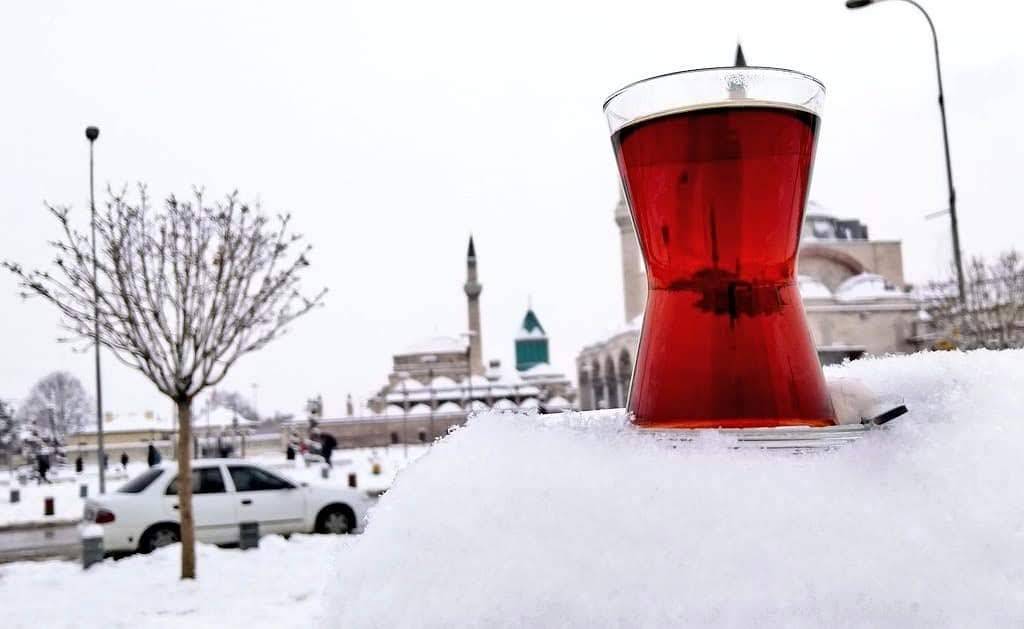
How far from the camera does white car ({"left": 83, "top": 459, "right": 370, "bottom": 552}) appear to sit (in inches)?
459

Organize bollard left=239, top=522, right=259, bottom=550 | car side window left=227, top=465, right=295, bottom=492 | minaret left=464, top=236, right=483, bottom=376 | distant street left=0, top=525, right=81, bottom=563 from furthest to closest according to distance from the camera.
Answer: minaret left=464, top=236, right=483, bottom=376 → distant street left=0, top=525, right=81, bottom=563 → car side window left=227, top=465, right=295, bottom=492 → bollard left=239, top=522, right=259, bottom=550

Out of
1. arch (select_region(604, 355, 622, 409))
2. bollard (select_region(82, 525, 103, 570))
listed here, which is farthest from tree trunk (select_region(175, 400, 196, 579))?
arch (select_region(604, 355, 622, 409))

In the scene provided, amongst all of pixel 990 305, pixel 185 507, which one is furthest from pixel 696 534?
pixel 990 305

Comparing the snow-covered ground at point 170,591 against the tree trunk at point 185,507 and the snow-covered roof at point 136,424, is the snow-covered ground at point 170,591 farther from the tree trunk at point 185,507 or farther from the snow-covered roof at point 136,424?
the snow-covered roof at point 136,424

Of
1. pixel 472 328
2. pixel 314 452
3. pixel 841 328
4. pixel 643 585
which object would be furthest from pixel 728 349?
pixel 472 328

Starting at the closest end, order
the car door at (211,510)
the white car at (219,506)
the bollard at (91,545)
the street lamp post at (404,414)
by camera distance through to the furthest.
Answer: the bollard at (91,545), the white car at (219,506), the car door at (211,510), the street lamp post at (404,414)

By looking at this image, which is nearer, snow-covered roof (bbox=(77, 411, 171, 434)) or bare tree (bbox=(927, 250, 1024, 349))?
bare tree (bbox=(927, 250, 1024, 349))

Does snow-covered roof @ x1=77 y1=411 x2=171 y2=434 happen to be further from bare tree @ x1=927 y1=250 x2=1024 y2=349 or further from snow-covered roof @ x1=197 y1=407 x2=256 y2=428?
bare tree @ x1=927 y1=250 x2=1024 y2=349

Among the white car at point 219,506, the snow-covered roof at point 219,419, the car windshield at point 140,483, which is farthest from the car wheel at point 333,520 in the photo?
the snow-covered roof at point 219,419

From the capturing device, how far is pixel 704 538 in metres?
0.57

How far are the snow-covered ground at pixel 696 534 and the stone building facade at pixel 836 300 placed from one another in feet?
116

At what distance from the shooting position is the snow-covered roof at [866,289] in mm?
44469

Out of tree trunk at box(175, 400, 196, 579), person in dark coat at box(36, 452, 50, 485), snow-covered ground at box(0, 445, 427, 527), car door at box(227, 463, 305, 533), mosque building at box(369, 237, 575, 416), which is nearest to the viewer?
tree trunk at box(175, 400, 196, 579)

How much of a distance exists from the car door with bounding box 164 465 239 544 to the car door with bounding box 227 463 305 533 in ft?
0.52
